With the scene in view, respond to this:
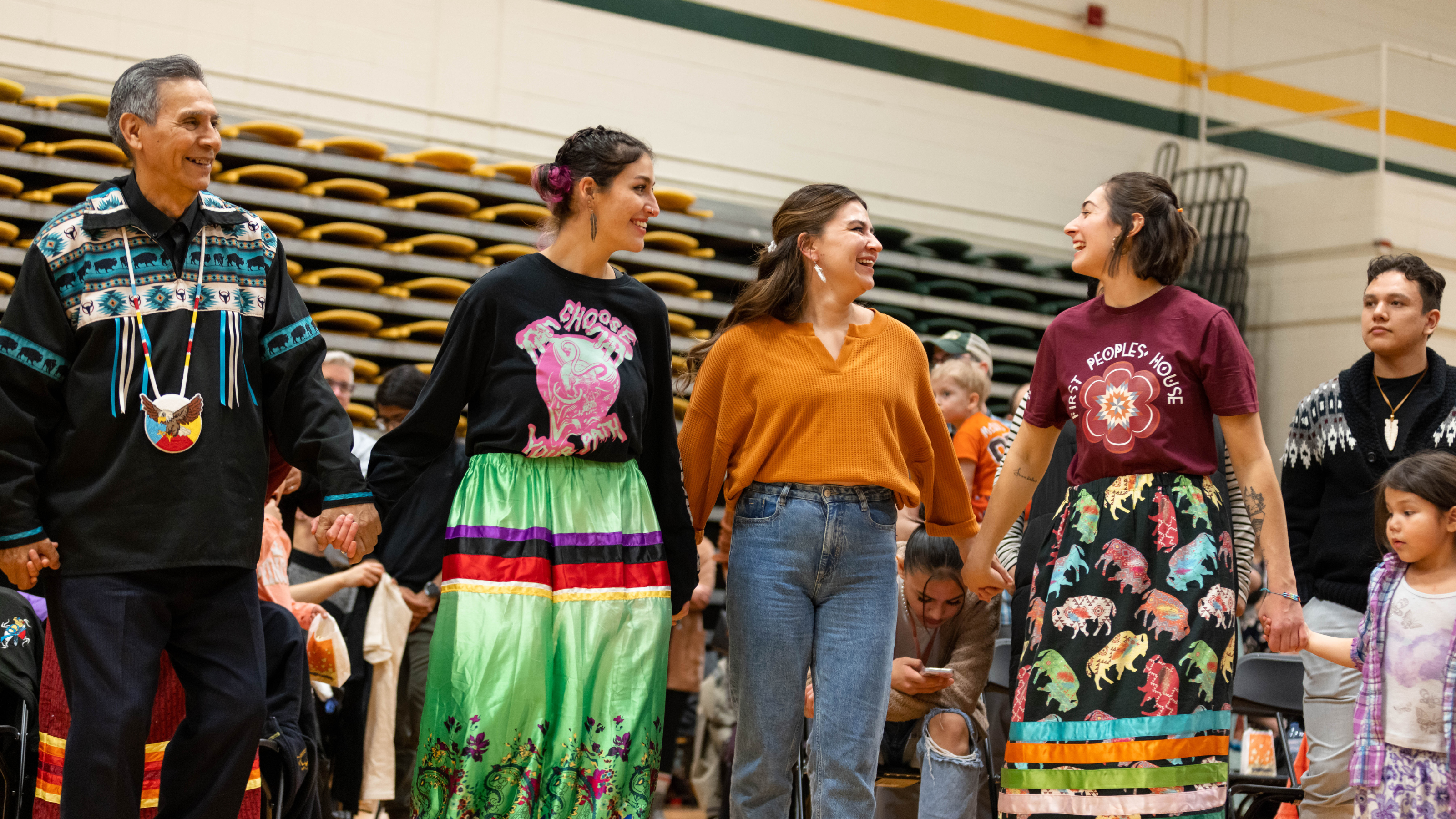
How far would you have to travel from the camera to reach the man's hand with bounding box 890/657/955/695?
11.7ft

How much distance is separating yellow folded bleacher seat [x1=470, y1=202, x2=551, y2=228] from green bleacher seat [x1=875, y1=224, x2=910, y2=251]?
86.9 inches

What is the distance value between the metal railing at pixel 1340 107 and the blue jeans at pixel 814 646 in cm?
691

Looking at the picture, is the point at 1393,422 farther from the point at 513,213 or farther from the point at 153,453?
the point at 513,213

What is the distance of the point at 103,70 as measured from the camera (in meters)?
6.55

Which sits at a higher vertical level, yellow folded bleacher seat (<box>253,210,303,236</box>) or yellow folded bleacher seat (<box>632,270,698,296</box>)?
yellow folded bleacher seat (<box>253,210,303,236</box>)

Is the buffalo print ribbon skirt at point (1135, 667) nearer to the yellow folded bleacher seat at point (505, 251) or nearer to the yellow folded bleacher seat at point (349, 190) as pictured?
the yellow folded bleacher seat at point (505, 251)

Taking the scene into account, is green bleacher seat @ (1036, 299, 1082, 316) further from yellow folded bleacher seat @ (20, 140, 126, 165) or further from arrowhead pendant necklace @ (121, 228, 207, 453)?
arrowhead pendant necklace @ (121, 228, 207, 453)

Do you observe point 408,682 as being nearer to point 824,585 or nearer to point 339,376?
point 339,376

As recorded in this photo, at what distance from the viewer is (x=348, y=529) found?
8.70 feet

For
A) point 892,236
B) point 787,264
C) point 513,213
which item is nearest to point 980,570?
point 787,264

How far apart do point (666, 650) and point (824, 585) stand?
0.37m

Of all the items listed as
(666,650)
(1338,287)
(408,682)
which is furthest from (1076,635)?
(1338,287)

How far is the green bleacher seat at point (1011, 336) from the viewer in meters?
8.34

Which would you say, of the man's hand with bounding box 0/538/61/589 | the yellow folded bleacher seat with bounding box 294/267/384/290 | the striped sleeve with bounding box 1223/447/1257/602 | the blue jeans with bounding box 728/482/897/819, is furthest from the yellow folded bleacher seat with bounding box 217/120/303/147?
the striped sleeve with bounding box 1223/447/1257/602
